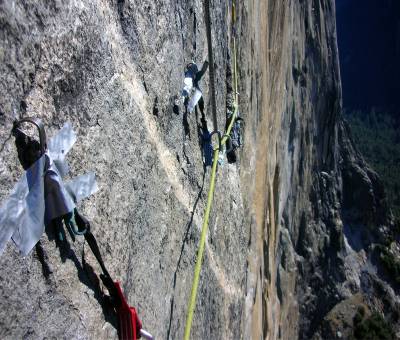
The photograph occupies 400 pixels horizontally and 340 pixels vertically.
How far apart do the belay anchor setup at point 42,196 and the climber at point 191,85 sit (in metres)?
1.49

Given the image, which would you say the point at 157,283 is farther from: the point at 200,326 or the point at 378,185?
the point at 378,185

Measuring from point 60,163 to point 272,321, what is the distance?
728 cm

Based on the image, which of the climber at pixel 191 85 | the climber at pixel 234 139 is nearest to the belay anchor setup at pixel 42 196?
the climber at pixel 191 85

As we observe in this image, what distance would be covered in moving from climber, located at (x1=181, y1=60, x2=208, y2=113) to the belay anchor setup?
4.88ft

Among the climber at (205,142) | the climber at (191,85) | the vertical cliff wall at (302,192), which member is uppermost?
the climber at (191,85)

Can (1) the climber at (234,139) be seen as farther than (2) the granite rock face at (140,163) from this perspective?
Yes

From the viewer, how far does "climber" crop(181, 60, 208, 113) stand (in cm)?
328

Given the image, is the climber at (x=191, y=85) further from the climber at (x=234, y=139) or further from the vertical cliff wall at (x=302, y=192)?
the vertical cliff wall at (x=302, y=192)

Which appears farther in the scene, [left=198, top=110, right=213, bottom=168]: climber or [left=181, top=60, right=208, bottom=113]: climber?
[left=198, top=110, right=213, bottom=168]: climber

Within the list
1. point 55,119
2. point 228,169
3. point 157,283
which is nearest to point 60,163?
point 55,119

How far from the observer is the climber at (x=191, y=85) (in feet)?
10.8

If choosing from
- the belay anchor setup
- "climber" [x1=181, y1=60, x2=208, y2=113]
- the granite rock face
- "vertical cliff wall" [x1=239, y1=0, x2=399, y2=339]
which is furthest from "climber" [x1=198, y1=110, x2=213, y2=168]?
the belay anchor setup

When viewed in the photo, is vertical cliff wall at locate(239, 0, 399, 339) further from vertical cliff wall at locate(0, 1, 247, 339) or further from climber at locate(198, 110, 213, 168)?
vertical cliff wall at locate(0, 1, 247, 339)

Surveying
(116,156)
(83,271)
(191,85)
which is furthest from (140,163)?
(191,85)
